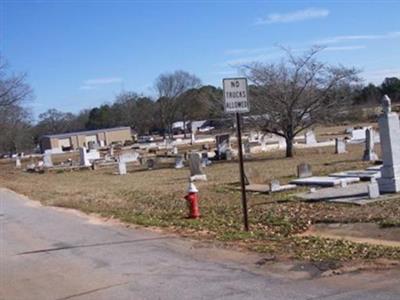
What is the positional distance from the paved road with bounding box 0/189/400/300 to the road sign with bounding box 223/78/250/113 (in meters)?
2.40

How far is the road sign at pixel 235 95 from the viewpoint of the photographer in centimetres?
1082

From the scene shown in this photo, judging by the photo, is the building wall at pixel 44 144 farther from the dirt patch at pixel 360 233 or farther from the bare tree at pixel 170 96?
the dirt patch at pixel 360 233

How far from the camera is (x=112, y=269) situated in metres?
8.95

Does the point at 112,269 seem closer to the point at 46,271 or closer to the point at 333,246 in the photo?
the point at 46,271

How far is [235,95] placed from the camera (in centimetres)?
1089

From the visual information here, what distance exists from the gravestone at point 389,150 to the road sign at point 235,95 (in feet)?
17.4

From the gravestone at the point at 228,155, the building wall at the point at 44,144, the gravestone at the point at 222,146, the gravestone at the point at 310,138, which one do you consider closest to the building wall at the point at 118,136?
the building wall at the point at 44,144

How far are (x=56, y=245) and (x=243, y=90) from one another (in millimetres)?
4518

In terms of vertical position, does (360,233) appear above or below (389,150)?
below

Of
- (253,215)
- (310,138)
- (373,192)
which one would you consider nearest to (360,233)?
(253,215)

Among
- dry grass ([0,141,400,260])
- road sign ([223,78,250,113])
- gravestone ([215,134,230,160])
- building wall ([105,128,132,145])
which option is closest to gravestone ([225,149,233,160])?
gravestone ([215,134,230,160])

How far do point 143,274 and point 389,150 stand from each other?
27.7 ft

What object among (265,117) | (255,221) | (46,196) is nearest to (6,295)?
(255,221)

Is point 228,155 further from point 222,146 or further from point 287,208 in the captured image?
point 287,208
